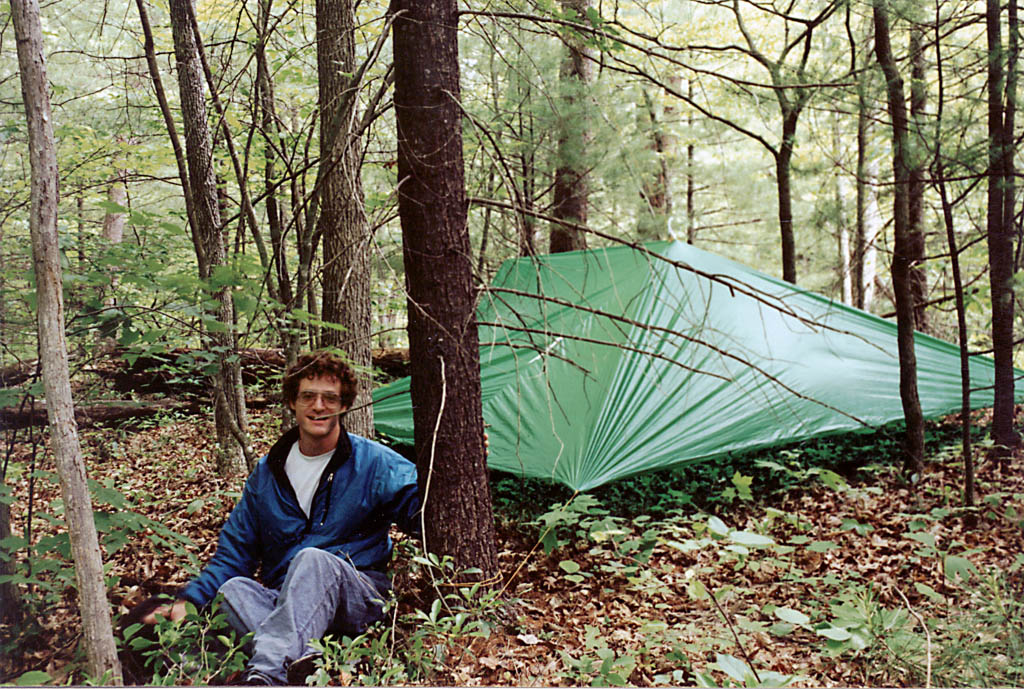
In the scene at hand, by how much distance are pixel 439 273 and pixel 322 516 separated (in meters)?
0.62

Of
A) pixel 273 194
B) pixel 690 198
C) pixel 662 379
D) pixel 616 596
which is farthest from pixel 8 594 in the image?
pixel 690 198

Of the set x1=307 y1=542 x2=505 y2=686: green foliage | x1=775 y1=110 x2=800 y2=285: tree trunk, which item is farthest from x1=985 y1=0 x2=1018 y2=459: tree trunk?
x1=307 y1=542 x2=505 y2=686: green foliage

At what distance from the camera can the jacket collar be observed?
5.09ft

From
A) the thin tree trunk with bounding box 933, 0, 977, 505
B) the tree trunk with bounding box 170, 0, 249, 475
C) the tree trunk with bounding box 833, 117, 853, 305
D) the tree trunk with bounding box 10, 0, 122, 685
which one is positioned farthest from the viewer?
the tree trunk with bounding box 833, 117, 853, 305

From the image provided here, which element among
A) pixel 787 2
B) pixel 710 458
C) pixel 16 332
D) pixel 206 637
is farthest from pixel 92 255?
pixel 787 2

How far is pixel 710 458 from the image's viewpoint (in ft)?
7.99

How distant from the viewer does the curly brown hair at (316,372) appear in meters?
1.60

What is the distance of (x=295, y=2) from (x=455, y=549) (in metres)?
1.73

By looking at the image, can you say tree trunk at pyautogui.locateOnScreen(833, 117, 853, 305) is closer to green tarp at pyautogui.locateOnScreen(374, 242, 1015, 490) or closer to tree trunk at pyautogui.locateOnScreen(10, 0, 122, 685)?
green tarp at pyautogui.locateOnScreen(374, 242, 1015, 490)

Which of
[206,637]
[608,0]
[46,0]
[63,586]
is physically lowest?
[206,637]

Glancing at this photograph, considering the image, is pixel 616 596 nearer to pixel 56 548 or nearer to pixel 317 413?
pixel 317 413

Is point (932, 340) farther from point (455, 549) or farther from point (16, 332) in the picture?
point (16, 332)

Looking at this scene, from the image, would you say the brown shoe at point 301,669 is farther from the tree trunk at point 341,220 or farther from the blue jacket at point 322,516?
the tree trunk at point 341,220

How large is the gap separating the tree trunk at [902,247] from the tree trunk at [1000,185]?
0.23m
